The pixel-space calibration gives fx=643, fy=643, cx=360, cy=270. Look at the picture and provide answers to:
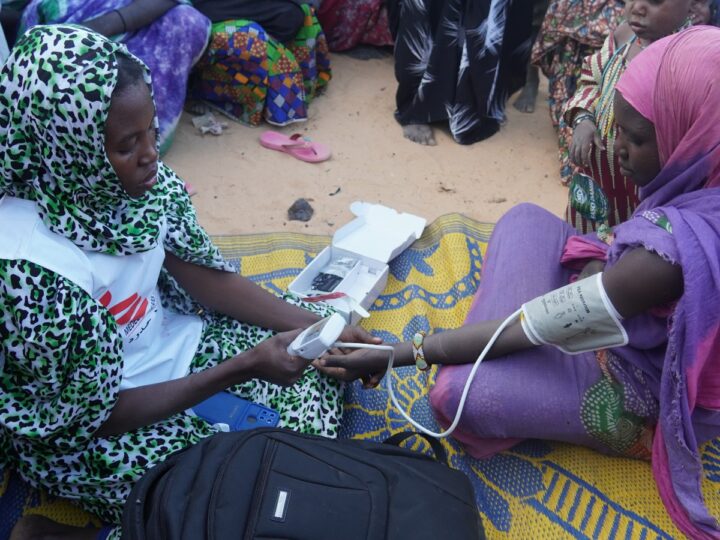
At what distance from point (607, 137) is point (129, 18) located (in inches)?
84.5

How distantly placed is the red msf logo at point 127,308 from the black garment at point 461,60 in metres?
2.47

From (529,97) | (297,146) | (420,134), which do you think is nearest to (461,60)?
(420,134)

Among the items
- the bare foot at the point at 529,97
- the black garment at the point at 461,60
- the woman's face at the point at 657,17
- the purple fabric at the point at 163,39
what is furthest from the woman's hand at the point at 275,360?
the bare foot at the point at 529,97

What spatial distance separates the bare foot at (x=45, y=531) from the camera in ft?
4.91

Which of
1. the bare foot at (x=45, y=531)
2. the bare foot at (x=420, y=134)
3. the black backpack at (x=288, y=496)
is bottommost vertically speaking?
the bare foot at (x=420, y=134)

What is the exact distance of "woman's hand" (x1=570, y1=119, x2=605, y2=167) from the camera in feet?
7.89

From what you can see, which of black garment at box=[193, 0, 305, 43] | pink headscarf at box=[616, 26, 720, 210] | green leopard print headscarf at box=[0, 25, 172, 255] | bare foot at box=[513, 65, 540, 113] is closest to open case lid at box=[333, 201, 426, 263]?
pink headscarf at box=[616, 26, 720, 210]

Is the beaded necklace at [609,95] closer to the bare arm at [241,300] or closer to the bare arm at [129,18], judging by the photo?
the bare arm at [241,300]

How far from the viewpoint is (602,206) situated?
7.72 feet

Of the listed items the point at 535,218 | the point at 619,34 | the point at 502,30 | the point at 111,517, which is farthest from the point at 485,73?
the point at 111,517

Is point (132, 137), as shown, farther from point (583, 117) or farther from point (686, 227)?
point (583, 117)

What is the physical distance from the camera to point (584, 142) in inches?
95.2

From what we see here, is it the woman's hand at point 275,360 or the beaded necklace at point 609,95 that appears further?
the beaded necklace at point 609,95

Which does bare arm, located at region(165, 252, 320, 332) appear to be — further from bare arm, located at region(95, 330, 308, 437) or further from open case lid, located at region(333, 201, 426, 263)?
open case lid, located at region(333, 201, 426, 263)
